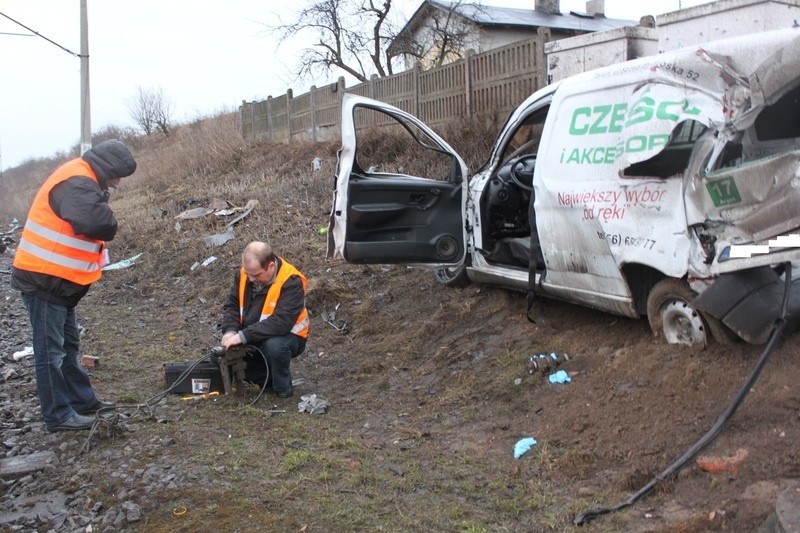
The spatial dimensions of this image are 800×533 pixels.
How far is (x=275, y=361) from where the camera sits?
570 cm

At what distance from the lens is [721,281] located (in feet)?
13.7

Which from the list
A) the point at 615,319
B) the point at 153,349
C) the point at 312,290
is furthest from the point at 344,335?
the point at 615,319

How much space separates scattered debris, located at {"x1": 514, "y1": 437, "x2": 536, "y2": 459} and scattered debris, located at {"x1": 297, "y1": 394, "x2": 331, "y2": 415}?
64.8 inches

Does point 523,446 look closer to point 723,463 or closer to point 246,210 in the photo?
point 723,463

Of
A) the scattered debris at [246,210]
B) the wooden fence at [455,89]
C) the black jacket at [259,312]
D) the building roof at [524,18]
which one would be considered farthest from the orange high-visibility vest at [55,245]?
the building roof at [524,18]

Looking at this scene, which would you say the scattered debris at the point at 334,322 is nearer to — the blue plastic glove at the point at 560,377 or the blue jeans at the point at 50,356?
the blue plastic glove at the point at 560,377

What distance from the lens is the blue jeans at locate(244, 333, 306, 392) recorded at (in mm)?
5664

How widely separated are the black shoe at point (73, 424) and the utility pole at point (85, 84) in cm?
1505

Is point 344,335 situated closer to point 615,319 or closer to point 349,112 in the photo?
point 349,112

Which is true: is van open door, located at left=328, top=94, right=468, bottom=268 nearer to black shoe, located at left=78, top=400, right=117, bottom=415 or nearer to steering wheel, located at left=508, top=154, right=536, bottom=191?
steering wheel, located at left=508, top=154, right=536, bottom=191

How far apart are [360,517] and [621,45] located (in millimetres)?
6891

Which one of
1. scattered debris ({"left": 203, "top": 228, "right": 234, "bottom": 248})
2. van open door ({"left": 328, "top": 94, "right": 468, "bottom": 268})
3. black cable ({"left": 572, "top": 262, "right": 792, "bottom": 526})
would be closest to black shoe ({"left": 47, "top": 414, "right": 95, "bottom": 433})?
van open door ({"left": 328, "top": 94, "right": 468, "bottom": 268})

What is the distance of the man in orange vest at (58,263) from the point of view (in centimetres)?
509

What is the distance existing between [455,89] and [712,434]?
10.3m
